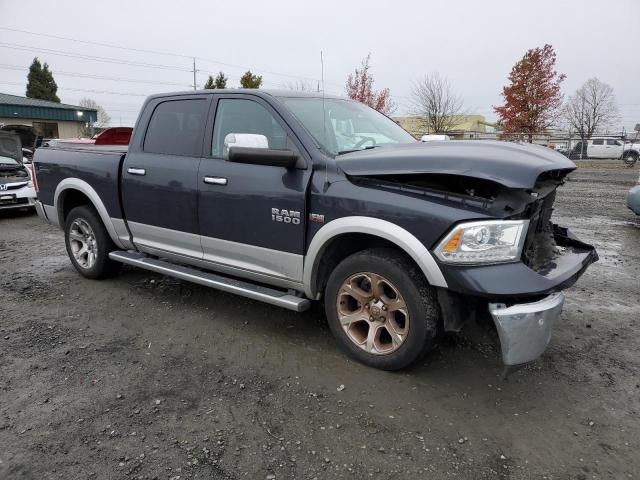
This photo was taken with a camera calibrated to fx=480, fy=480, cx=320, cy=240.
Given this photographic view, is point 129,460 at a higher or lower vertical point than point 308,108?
lower

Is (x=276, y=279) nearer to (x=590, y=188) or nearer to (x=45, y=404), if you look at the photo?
(x=45, y=404)

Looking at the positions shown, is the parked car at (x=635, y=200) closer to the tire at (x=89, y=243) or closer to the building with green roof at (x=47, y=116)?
the tire at (x=89, y=243)

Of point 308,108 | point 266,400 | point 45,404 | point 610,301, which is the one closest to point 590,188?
point 610,301

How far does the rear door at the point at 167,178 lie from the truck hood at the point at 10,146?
307 inches

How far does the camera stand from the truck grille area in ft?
10.1

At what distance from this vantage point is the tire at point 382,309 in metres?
3.03

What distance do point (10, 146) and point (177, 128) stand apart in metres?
8.67

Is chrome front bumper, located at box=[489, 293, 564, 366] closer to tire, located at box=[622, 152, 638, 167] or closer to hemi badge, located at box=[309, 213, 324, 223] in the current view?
hemi badge, located at box=[309, 213, 324, 223]

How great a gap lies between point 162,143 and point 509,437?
143 inches

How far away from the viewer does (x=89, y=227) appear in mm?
5156

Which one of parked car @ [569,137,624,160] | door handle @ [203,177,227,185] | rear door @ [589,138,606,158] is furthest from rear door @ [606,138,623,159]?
door handle @ [203,177,227,185]

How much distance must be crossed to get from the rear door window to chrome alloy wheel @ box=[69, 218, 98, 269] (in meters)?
1.38

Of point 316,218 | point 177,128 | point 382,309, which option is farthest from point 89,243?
point 382,309

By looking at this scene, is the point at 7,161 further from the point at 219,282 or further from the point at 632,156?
the point at 632,156
